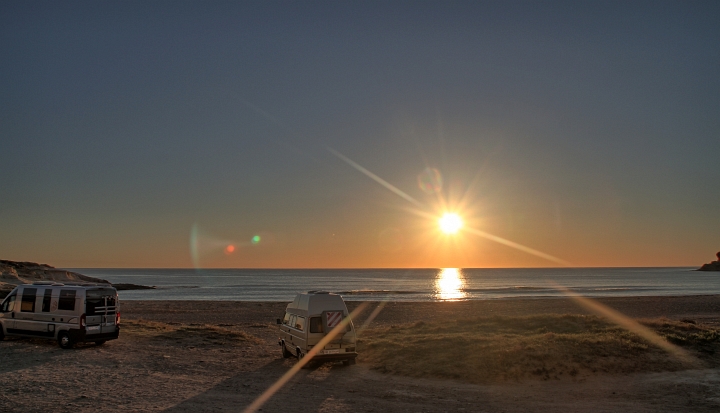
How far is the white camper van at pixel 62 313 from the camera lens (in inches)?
870

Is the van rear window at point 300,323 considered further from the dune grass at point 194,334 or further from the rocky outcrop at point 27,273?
the rocky outcrop at point 27,273

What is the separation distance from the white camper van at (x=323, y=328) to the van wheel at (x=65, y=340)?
9.24 metres

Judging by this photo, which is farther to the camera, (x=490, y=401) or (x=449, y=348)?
(x=449, y=348)

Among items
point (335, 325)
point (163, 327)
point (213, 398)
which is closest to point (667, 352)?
point (335, 325)

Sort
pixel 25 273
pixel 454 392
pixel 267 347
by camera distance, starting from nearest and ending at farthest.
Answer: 1. pixel 454 392
2. pixel 267 347
3. pixel 25 273

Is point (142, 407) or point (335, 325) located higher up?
point (335, 325)

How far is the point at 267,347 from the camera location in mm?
26297

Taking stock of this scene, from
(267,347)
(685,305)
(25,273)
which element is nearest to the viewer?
(267,347)

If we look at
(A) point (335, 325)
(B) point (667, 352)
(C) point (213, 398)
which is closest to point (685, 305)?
(B) point (667, 352)

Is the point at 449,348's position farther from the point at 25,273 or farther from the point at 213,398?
the point at 25,273

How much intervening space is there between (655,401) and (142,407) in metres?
13.8

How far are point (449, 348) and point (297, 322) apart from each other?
6203 millimetres

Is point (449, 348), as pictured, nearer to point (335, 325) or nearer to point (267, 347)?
point (335, 325)

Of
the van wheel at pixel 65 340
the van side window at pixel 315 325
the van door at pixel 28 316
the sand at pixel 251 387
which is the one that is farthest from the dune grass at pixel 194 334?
the van side window at pixel 315 325
